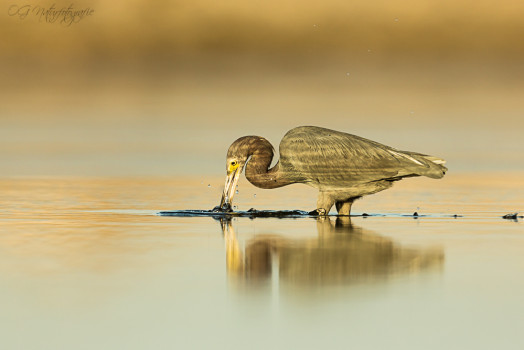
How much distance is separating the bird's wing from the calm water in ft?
2.28

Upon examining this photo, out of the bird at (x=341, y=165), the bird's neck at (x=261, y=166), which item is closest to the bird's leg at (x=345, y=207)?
the bird at (x=341, y=165)

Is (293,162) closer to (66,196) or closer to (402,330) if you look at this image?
(66,196)

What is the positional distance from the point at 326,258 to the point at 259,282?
1563 millimetres

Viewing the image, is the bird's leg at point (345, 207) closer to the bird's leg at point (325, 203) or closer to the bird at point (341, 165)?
the bird at point (341, 165)

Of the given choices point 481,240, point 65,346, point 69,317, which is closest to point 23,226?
point 481,240

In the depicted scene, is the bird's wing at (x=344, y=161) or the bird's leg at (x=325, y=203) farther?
the bird's leg at (x=325, y=203)

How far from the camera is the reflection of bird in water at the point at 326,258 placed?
9.09 m

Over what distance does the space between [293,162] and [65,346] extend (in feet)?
33.4

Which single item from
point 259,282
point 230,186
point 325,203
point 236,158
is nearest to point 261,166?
point 236,158

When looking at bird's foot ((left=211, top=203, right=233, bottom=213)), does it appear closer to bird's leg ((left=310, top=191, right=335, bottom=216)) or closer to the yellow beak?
the yellow beak

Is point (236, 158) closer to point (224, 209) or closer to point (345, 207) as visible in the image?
point (224, 209)

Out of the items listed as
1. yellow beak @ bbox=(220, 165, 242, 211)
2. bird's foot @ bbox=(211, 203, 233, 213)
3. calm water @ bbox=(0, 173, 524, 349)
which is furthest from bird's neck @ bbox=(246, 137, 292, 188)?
calm water @ bbox=(0, 173, 524, 349)

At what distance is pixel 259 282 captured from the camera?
8.82 meters

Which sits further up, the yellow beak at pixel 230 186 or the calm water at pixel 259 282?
the yellow beak at pixel 230 186
